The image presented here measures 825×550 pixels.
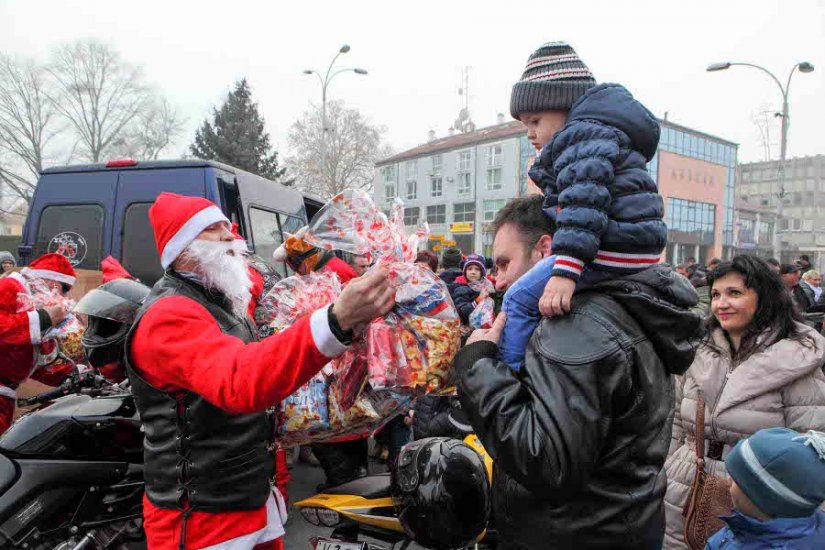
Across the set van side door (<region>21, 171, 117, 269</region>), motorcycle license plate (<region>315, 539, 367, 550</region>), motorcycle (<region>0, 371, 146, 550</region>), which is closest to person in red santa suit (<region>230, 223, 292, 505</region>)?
motorcycle license plate (<region>315, 539, 367, 550</region>)

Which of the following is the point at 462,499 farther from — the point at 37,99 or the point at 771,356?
the point at 37,99

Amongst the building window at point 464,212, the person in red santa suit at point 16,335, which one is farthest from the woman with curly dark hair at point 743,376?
the building window at point 464,212

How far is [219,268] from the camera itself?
2.17m

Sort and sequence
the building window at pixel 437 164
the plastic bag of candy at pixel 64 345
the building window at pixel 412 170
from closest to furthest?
1. the plastic bag of candy at pixel 64 345
2. the building window at pixel 437 164
3. the building window at pixel 412 170

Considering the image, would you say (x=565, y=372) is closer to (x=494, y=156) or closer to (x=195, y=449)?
(x=195, y=449)

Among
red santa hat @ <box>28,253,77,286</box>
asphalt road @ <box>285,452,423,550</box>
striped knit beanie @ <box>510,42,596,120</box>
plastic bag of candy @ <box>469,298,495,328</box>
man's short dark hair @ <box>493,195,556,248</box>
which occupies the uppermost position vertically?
striped knit beanie @ <box>510,42,596,120</box>

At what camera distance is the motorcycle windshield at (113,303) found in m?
2.62

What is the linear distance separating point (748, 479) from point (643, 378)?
2.88 ft

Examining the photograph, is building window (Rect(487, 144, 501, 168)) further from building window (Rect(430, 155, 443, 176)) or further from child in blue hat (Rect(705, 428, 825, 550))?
child in blue hat (Rect(705, 428, 825, 550))

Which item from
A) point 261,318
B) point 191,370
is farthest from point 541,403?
point 261,318

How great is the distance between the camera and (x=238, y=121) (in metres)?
28.2

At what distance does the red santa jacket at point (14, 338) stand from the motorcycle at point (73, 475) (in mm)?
592

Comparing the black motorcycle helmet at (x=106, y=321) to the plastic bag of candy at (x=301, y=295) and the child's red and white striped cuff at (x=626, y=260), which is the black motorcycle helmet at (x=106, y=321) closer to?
the plastic bag of candy at (x=301, y=295)

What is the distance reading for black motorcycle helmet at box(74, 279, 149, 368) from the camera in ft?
8.62
